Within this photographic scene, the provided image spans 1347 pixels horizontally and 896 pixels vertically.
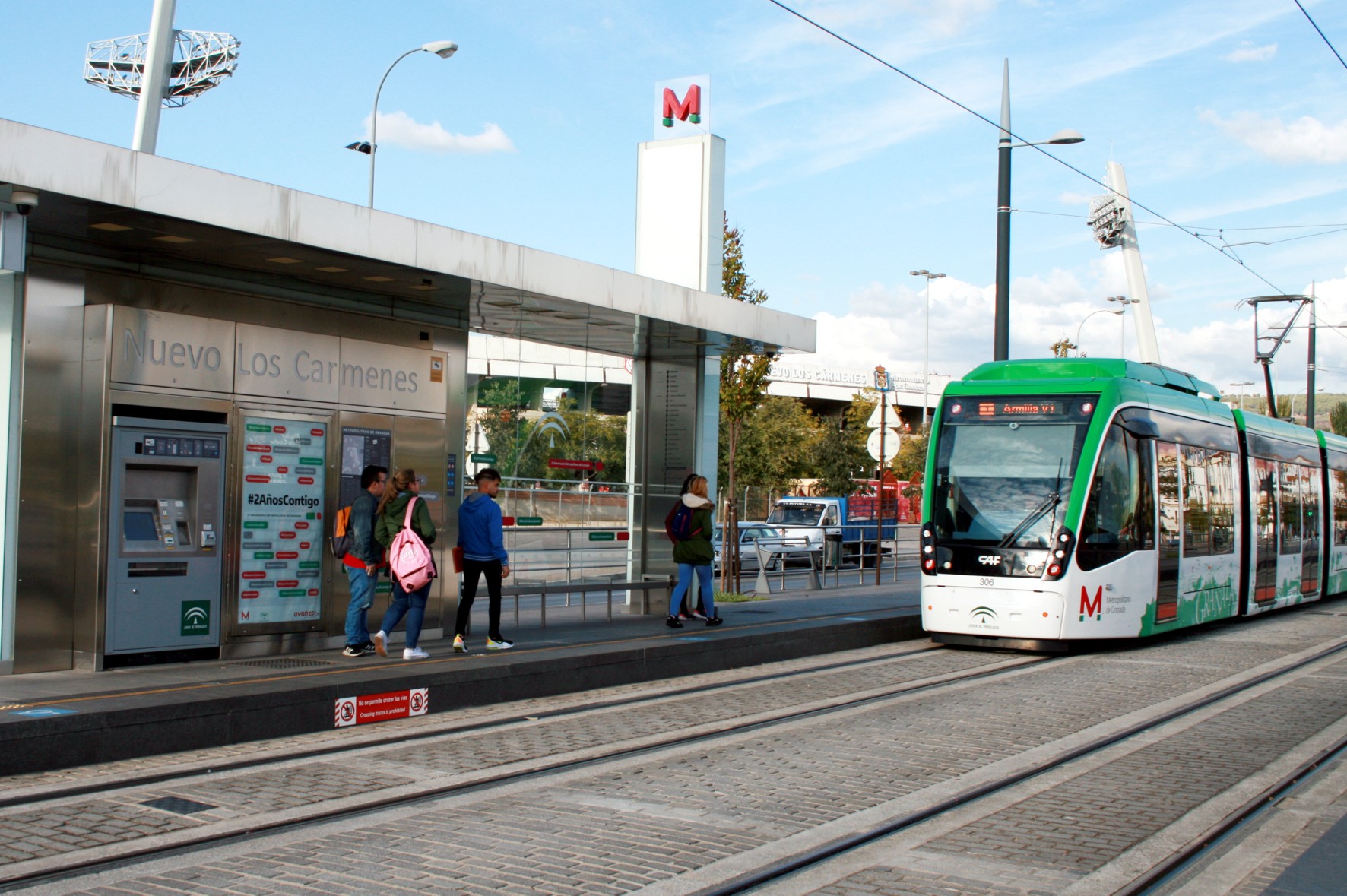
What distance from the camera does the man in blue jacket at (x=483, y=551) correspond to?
467 inches

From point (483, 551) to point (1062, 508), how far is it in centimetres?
614

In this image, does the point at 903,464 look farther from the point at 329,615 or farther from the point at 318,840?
the point at 318,840

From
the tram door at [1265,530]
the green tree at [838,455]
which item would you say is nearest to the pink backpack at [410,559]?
the tram door at [1265,530]

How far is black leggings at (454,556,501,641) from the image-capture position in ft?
38.8

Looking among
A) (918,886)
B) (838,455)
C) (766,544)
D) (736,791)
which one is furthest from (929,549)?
(838,455)

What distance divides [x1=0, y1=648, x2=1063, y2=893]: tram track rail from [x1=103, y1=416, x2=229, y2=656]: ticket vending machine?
8.18 feet

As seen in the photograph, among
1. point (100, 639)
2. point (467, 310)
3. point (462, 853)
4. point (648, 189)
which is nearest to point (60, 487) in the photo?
point (100, 639)

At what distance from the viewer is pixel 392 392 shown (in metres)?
12.5

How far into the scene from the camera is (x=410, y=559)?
1082 centimetres

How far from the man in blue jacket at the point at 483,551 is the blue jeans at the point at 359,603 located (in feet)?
3.23

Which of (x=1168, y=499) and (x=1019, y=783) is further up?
(x=1168, y=499)

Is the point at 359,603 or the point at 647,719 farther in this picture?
the point at 359,603

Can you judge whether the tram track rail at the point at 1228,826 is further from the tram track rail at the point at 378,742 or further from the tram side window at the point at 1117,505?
the tram side window at the point at 1117,505

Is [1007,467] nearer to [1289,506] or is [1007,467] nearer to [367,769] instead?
[367,769]
